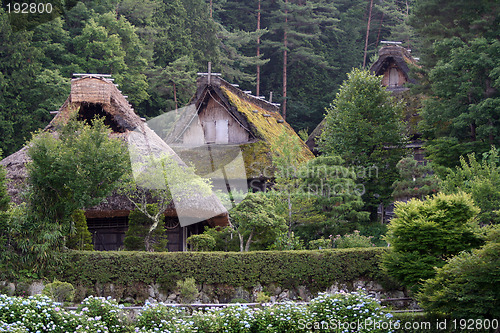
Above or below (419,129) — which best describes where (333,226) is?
below

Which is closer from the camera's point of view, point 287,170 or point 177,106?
point 287,170

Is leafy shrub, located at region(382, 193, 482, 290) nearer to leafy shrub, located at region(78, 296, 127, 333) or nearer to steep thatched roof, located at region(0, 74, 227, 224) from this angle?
leafy shrub, located at region(78, 296, 127, 333)

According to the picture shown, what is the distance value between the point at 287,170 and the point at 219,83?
737cm

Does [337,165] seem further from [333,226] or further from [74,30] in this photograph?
[74,30]

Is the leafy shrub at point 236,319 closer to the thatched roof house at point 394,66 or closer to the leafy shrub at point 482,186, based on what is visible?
the leafy shrub at point 482,186

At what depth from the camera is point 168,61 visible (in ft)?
119

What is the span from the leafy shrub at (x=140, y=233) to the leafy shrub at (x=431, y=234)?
23.5 ft

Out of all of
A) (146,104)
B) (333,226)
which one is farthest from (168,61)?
(333,226)

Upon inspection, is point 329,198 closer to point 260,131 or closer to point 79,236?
point 260,131

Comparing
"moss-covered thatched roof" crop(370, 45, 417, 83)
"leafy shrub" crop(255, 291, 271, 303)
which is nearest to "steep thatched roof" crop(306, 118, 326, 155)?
"moss-covered thatched roof" crop(370, 45, 417, 83)

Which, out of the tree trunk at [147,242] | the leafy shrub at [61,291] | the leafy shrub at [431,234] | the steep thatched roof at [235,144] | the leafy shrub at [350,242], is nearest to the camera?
the leafy shrub at [431,234]

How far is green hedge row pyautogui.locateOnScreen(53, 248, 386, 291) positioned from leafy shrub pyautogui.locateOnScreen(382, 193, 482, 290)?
69.2 inches

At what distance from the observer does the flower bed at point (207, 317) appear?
35.4ft

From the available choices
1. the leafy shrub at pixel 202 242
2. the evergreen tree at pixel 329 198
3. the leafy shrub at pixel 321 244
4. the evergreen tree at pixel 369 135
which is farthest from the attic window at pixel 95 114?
the evergreen tree at pixel 369 135
